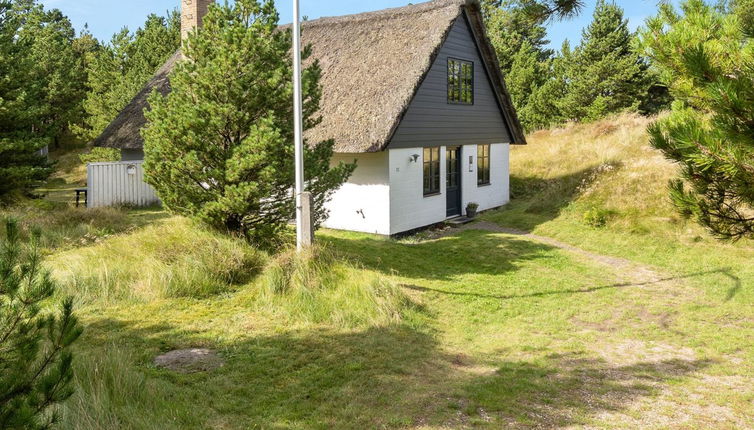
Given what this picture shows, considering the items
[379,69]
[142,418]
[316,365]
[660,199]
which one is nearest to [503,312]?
[316,365]

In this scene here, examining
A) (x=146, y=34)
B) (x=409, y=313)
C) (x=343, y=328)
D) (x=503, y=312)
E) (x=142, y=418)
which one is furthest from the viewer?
(x=146, y=34)

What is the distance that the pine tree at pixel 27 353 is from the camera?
2992mm

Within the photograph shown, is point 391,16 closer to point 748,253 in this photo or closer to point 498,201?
point 498,201

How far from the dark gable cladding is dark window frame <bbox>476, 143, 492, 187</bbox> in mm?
309

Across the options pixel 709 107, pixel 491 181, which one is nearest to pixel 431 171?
pixel 491 181

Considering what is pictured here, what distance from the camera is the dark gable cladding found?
52.1 feet

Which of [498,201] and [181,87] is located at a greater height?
[181,87]

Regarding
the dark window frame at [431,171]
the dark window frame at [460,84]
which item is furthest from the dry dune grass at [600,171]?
the dark window frame at [460,84]

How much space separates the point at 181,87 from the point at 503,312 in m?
7.14

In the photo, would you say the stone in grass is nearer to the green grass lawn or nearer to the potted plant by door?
the green grass lawn

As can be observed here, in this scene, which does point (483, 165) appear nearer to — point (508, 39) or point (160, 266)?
point (160, 266)

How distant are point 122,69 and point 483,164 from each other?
24692mm

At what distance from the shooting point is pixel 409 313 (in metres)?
8.87

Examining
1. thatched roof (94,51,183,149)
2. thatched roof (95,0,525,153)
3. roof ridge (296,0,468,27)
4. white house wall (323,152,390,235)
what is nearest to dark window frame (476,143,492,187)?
thatched roof (95,0,525,153)
